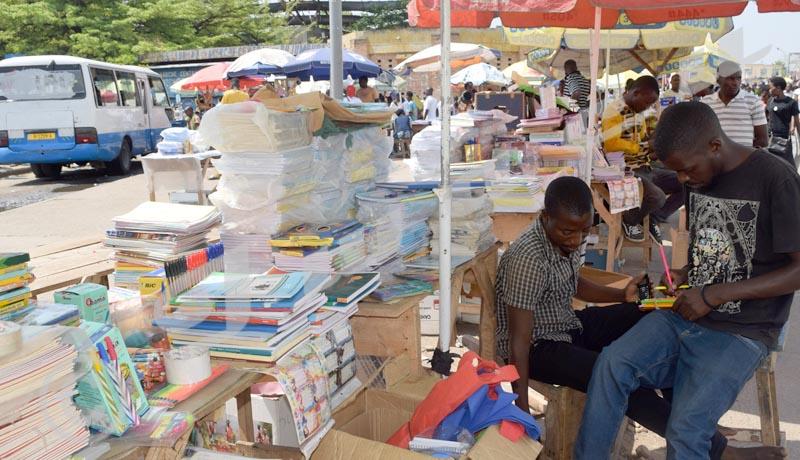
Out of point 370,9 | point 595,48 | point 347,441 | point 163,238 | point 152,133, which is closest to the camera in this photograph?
point 347,441

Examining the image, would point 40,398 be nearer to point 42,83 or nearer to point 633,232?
point 633,232

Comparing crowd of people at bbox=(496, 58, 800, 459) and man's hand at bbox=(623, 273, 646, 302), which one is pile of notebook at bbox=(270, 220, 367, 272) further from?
man's hand at bbox=(623, 273, 646, 302)

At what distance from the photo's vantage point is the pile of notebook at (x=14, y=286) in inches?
72.3

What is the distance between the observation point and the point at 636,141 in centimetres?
573

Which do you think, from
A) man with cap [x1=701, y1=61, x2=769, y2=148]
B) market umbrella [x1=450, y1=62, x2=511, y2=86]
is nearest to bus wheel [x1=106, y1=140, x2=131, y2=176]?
market umbrella [x1=450, y1=62, x2=511, y2=86]

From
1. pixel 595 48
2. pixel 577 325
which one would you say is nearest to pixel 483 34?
pixel 595 48

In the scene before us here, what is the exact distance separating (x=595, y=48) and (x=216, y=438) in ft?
12.6

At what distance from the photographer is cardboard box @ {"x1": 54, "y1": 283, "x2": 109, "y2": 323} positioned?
81.6 inches

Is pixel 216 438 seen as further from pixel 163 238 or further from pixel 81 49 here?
pixel 81 49

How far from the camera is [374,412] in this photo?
2.71m

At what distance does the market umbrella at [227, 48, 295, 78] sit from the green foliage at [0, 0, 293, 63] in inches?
484

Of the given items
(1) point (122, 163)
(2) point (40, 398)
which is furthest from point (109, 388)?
(1) point (122, 163)

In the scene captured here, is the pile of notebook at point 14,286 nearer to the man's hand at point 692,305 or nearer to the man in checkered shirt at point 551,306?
the man in checkered shirt at point 551,306

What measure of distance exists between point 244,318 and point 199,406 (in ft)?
1.13
